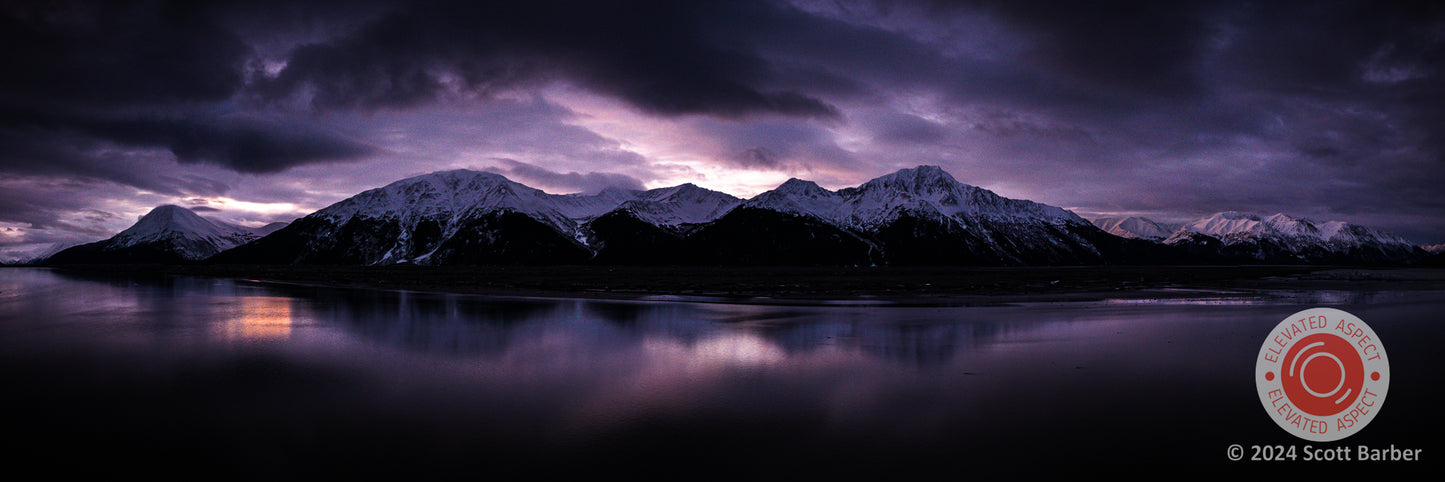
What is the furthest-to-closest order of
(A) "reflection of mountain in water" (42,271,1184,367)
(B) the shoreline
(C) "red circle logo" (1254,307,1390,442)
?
(B) the shoreline < (A) "reflection of mountain in water" (42,271,1184,367) < (C) "red circle logo" (1254,307,1390,442)

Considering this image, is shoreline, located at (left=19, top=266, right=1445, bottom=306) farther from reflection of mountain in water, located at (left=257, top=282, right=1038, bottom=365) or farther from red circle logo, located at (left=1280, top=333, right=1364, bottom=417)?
red circle logo, located at (left=1280, top=333, right=1364, bottom=417)

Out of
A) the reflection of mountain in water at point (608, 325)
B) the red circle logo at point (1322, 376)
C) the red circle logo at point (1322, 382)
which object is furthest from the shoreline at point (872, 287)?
the red circle logo at point (1322, 376)

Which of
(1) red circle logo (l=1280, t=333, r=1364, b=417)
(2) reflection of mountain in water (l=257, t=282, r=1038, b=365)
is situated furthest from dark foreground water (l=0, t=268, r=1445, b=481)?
(1) red circle logo (l=1280, t=333, r=1364, b=417)

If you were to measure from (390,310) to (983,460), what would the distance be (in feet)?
136

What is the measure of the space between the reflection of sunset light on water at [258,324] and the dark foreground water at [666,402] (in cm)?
79

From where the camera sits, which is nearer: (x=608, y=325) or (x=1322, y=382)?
(x=1322, y=382)

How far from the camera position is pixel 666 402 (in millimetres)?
15359

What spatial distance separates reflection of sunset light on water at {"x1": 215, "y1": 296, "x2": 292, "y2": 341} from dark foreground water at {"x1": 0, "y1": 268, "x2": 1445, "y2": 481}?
794mm

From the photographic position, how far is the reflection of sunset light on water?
2831 cm

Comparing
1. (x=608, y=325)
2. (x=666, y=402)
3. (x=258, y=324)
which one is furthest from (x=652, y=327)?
(x=258, y=324)

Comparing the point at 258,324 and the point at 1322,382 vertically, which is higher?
the point at 258,324

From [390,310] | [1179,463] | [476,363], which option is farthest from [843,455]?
[390,310]

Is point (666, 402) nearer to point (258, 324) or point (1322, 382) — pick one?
point (1322, 382)

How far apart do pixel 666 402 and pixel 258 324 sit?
29.0m
